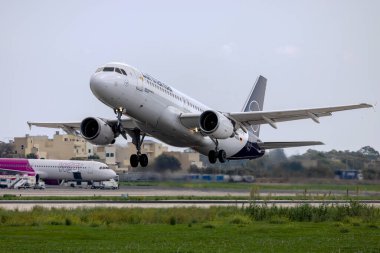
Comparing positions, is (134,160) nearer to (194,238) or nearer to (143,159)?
(143,159)

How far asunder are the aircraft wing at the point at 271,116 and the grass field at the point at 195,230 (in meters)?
5.25

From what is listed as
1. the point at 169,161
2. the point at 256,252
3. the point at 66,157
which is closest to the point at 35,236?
the point at 256,252

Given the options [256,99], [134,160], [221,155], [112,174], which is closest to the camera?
[134,160]

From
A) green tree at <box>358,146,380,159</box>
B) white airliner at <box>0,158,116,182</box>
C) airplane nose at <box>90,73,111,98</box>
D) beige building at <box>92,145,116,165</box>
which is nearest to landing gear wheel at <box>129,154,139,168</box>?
airplane nose at <box>90,73,111,98</box>

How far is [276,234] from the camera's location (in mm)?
32250

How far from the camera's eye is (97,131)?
46.9m

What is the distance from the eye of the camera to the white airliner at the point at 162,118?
41.9m

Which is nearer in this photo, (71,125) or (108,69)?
(108,69)

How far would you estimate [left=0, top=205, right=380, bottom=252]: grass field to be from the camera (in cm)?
2680

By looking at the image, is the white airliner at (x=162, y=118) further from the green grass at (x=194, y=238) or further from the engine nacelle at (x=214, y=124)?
the green grass at (x=194, y=238)

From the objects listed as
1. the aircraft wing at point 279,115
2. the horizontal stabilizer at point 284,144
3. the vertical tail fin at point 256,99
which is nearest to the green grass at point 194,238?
the aircraft wing at point 279,115

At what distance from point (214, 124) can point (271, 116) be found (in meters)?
4.77

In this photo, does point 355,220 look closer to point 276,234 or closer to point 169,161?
point 276,234

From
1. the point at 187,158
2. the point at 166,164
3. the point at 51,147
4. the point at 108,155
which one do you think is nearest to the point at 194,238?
the point at 166,164
